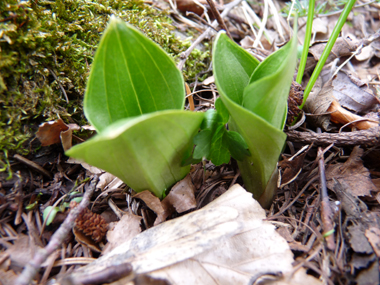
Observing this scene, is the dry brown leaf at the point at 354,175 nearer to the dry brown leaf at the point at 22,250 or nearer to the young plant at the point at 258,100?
the young plant at the point at 258,100

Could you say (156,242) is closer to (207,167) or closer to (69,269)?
(69,269)

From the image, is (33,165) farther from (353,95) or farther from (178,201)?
(353,95)

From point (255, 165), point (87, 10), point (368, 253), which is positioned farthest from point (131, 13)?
point (368, 253)

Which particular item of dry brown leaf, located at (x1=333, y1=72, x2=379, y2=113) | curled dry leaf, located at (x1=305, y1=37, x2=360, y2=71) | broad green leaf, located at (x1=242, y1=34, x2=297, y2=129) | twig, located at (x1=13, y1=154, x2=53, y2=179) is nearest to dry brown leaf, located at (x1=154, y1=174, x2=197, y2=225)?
broad green leaf, located at (x1=242, y1=34, x2=297, y2=129)

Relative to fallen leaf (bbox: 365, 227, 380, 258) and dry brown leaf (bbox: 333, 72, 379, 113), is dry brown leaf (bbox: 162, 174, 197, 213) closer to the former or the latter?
fallen leaf (bbox: 365, 227, 380, 258)

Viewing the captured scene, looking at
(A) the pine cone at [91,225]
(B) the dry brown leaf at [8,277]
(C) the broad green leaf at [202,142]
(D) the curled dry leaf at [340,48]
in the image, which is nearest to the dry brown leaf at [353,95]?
(D) the curled dry leaf at [340,48]

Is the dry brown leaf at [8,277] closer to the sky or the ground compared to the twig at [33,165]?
closer to the ground
